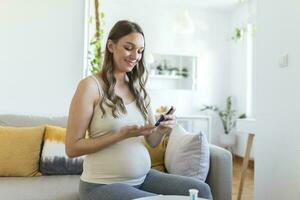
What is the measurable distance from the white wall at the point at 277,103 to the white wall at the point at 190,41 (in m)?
2.98

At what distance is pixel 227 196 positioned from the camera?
5.37 ft

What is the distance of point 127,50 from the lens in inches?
50.8

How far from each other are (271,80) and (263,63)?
0.19 m

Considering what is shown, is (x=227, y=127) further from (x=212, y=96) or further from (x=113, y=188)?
(x=113, y=188)

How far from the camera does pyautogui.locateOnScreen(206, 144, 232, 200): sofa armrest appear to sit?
5.34ft

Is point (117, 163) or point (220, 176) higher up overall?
point (117, 163)

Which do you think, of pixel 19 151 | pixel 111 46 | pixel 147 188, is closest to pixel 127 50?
pixel 111 46

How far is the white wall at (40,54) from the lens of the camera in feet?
7.62

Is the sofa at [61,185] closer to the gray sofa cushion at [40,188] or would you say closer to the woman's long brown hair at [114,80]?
the gray sofa cushion at [40,188]

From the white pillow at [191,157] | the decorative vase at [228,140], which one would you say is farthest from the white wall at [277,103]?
the decorative vase at [228,140]

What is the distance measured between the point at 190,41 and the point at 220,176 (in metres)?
4.08

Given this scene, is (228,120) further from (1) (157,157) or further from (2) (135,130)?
(2) (135,130)

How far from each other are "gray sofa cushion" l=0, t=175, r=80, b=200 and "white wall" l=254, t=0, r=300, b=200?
1327 millimetres

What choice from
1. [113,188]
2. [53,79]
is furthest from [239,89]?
[113,188]
